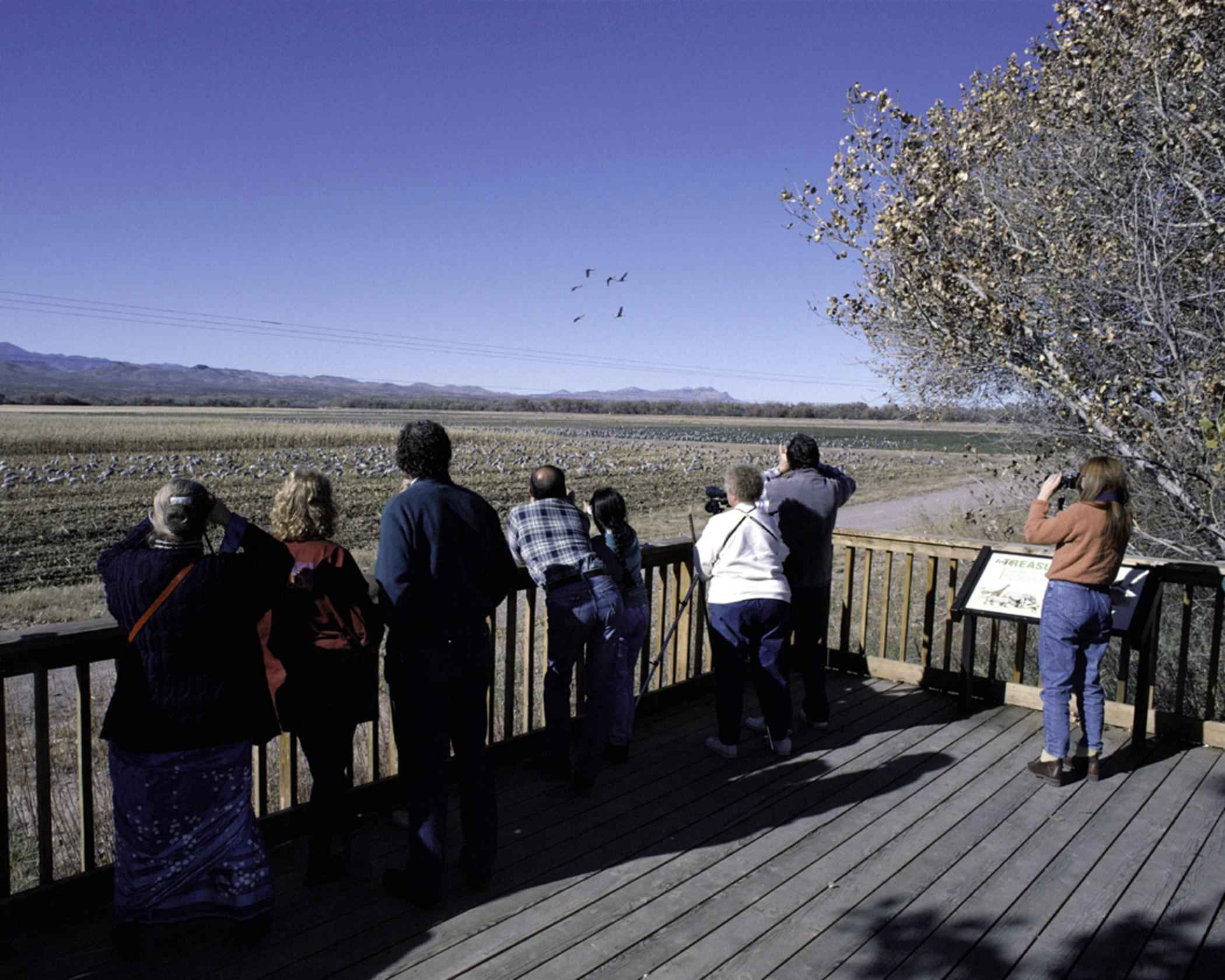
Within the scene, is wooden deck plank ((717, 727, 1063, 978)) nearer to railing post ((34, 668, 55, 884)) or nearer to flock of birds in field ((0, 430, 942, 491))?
railing post ((34, 668, 55, 884))

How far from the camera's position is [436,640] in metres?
3.30

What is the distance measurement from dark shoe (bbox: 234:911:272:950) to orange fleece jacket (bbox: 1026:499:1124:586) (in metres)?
3.73

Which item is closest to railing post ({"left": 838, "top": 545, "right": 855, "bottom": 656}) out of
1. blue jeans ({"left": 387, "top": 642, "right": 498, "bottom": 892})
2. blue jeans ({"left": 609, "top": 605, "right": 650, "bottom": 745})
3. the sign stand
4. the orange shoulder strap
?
the sign stand

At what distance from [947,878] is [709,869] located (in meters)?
0.96

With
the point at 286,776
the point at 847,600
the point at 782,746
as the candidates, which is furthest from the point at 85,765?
the point at 847,600

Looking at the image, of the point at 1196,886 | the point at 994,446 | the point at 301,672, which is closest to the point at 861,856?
the point at 1196,886

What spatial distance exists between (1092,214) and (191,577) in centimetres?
831

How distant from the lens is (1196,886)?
3570 millimetres

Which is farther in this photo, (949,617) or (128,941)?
(949,617)

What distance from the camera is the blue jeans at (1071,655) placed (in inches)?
177

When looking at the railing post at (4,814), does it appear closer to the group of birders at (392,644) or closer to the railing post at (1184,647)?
the group of birders at (392,644)

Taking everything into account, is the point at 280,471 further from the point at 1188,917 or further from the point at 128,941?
the point at 1188,917

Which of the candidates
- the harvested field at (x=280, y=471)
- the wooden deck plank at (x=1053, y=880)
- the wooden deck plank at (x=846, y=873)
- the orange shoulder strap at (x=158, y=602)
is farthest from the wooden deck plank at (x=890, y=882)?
the harvested field at (x=280, y=471)

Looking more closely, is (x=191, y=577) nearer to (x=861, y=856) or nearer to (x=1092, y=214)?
(x=861, y=856)
